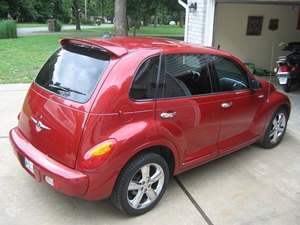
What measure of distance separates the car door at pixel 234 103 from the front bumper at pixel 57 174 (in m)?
1.93

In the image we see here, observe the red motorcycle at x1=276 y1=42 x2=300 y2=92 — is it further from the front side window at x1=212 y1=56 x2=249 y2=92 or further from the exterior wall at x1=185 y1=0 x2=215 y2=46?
the front side window at x1=212 y1=56 x2=249 y2=92

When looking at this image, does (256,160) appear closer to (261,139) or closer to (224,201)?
(261,139)

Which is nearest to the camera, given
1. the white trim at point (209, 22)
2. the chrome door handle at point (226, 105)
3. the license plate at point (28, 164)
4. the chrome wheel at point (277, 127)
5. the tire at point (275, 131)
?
the license plate at point (28, 164)

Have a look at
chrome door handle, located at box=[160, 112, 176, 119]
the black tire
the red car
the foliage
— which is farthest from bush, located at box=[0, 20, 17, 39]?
the foliage

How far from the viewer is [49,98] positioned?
3.54 metres

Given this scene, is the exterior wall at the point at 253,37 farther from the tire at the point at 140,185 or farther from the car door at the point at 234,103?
the tire at the point at 140,185

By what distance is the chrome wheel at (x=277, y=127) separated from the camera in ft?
17.9

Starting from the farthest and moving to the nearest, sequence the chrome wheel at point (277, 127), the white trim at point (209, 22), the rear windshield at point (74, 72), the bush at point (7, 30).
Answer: the bush at point (7, 30)
the white trim at point (209, 22)
the chrome wheel at point (277, 127)
the rear windshield at point (74, 72)

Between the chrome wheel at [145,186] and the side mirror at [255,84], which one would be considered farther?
the side mirror at [255,84]

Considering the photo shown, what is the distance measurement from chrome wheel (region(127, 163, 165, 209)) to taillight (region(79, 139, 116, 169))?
48 cm

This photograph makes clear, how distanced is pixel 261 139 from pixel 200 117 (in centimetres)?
173

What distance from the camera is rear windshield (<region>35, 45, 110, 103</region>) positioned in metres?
3.33

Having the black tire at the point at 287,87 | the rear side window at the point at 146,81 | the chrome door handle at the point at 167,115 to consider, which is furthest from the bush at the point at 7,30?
the chrome door handle at the point at 167,115

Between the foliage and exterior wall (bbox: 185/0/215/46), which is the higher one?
the foliage
